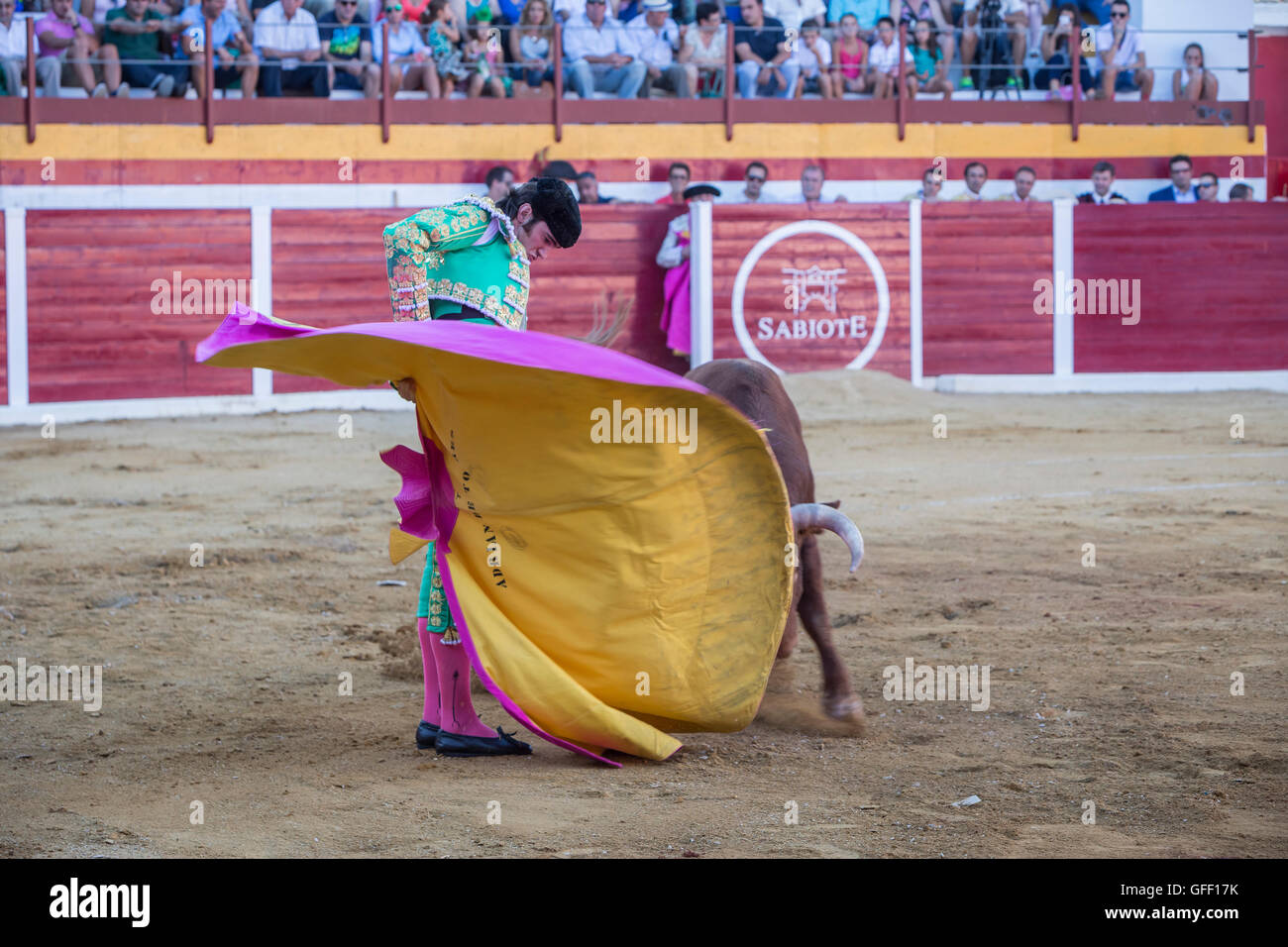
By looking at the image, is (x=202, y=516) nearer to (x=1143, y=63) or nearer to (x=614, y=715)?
(x=614, y=715)

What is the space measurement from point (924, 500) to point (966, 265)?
15.6 ft

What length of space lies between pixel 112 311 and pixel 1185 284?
23.7 ft

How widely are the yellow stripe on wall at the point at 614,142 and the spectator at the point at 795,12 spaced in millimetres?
920

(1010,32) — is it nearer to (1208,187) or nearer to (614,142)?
(1208,187)

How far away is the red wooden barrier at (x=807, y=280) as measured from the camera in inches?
380

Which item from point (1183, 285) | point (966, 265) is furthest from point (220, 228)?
point (1183, 285)

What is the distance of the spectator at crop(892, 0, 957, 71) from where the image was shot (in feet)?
36.6

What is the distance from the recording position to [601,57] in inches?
411

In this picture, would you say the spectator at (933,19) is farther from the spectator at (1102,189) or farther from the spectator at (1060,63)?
the spectator at (1102,189)

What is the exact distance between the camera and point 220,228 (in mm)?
9180

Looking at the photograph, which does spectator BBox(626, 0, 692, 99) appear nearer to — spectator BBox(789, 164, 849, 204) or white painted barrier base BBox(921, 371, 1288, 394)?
spectator BBox(789, 164, 849, 204)
